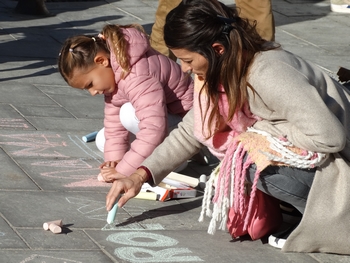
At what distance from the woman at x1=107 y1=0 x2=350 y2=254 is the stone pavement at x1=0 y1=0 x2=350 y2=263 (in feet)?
0.75

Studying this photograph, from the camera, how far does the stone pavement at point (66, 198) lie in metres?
3.23

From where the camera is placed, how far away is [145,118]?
3.84 meters

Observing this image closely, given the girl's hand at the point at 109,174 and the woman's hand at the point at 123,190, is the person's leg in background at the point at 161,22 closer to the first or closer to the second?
the girl's hand at the point at 109,174

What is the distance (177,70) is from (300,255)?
4.33 ft

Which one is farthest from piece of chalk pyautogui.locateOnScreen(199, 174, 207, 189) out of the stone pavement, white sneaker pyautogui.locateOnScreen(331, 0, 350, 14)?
white sneaker pyautogui.locateOnScreen(331, 0, 350, 14)

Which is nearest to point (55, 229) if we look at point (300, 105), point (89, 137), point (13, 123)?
point (300, 105)

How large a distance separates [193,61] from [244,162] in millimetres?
488

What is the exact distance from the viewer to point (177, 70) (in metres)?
4.17

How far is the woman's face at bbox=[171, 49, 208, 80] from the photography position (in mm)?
3127

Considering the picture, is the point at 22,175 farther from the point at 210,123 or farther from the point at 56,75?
the point at 56,75

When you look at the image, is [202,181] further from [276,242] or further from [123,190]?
[123,190]

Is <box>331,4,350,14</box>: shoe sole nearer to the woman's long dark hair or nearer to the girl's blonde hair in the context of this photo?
the girl's blonde hair

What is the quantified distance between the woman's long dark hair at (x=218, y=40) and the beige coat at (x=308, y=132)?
0.19ft

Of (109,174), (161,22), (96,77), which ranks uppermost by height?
(96,77)
